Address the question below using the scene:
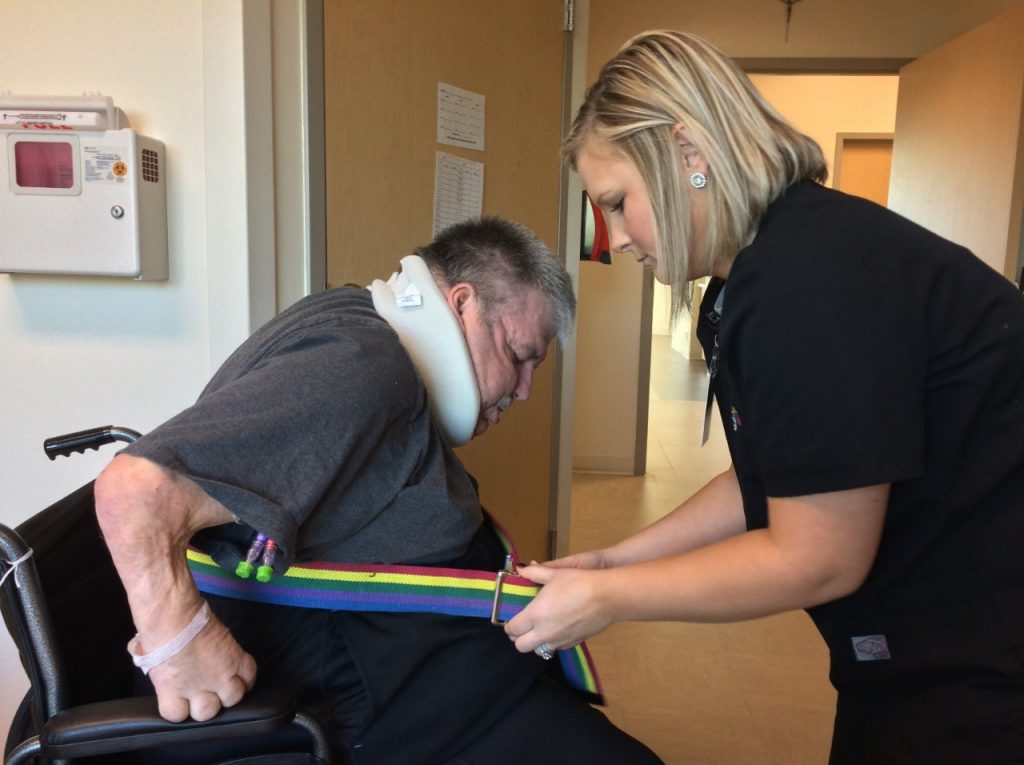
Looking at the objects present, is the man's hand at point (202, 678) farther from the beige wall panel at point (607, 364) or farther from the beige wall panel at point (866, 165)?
the beige wall panel at point (866, 165)

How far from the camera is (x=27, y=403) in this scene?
5.51ft

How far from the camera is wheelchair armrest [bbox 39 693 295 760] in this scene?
85 centimetres

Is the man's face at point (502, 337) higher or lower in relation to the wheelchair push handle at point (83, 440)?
higher

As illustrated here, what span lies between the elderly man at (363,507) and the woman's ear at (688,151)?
35 cm

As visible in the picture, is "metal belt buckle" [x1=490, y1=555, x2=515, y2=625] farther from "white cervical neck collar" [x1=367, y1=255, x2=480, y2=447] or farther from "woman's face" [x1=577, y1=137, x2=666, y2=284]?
"woman's face" [x1=577, y1=137, x2=666, y2=284]

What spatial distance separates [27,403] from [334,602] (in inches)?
41.2

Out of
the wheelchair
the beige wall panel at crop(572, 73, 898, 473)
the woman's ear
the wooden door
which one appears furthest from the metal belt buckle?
the beige wall panel at crop(572, 73, 898, 473)

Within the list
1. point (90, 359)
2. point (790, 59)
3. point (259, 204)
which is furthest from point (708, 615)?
point (790, 59)

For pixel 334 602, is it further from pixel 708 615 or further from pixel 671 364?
pixel 671 364

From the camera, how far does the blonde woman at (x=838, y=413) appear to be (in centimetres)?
78

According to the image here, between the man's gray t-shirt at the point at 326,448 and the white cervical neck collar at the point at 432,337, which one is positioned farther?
the white cervical neck collar at the point at 432,337

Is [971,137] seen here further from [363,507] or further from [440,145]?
[363,507]

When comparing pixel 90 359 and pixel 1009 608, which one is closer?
pixel 1009 608

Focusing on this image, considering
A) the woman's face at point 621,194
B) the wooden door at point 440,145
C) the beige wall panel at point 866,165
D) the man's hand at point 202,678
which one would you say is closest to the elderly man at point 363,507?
the man's hand at point 202,678
